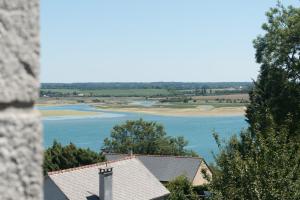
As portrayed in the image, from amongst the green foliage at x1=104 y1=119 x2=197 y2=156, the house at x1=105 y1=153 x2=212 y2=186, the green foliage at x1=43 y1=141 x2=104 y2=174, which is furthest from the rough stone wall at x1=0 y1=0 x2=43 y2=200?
the green foliage at x1=104 y1=119 x2=197 y2=156

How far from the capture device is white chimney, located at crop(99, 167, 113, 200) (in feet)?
93.9

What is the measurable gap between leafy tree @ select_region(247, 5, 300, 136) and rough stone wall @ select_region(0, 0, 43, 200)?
27315 mm

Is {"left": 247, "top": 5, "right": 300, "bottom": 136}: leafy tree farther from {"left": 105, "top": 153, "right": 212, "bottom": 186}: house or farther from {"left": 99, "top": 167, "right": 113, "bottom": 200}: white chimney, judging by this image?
{"left": 105, "top": 153, "right": 212, "bottom": 186}: house

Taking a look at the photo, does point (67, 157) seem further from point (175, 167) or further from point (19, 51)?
point (19, 51)

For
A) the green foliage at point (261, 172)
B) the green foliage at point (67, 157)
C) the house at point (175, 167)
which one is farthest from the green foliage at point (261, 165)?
the green foliage at point (67, 157)

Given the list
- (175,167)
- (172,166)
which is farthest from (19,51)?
(172,166)

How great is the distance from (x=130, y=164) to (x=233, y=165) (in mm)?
21589

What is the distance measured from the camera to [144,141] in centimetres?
7681

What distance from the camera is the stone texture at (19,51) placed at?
3.17 ft

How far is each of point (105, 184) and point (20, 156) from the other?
93.2 feet

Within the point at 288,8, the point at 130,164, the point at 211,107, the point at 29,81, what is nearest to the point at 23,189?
the point at 29,81

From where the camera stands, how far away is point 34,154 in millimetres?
1000

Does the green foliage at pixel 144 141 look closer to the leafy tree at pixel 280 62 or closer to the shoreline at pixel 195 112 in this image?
the leafy tree at pixel 280 62

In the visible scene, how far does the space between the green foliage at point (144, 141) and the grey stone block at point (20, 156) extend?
72.3 metres
